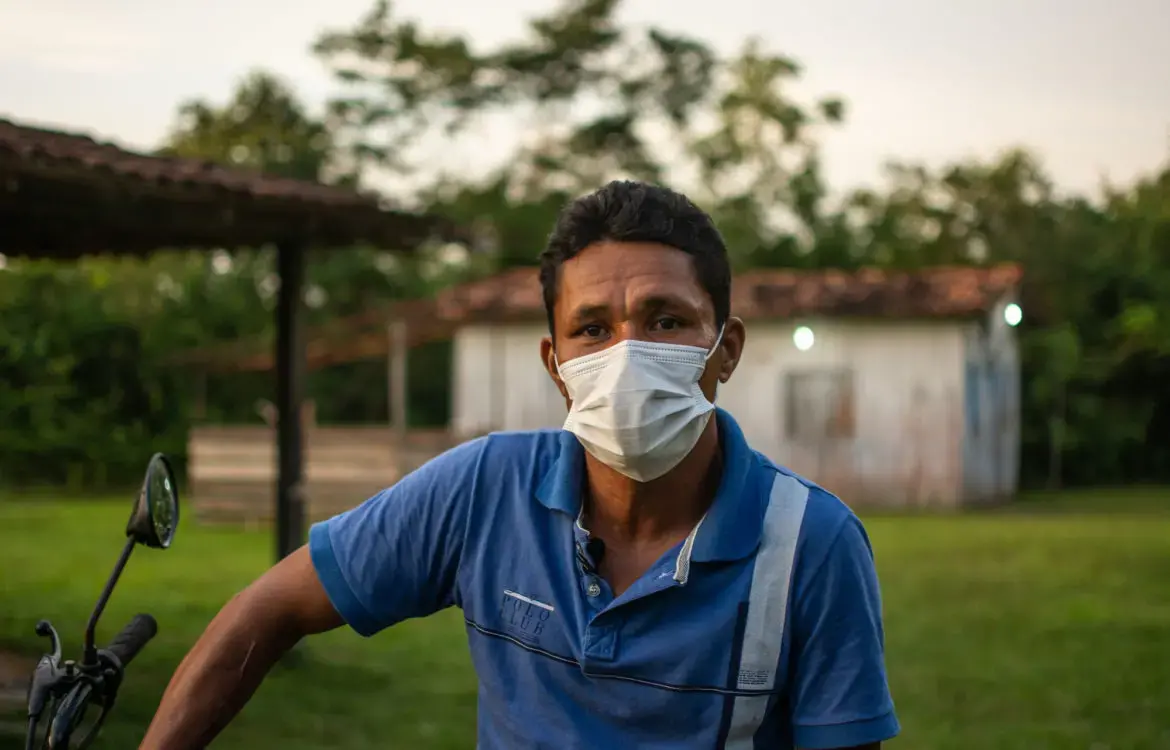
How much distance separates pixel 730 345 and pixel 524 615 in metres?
0.64

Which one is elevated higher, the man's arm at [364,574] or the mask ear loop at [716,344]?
the mask ear loop at [716,344]

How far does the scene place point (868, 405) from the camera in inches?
984

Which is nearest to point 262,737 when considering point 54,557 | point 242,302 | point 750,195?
point 54,557

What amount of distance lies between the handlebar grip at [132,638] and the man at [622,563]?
4.0 inches

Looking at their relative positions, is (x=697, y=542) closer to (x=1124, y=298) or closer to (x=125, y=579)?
(x=125, y=579)

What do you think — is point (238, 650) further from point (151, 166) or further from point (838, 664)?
point (151, 166)

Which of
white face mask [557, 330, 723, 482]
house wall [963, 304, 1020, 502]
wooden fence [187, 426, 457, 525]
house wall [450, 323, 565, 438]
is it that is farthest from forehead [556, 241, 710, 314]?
house wall [963, 304, 1020, 502]

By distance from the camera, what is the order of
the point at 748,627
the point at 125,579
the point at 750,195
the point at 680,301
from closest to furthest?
the point at 748,627 < the point at 680,301 < the point at 125,579 < the point at 750,195

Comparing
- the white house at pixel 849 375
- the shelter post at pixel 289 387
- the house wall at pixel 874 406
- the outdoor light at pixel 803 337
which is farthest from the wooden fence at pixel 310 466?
the shelter post at pixel 289 387

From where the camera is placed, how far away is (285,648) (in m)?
2.52

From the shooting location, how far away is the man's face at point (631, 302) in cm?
250

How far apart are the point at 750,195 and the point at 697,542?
36.9 m

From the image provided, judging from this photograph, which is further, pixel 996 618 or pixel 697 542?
pixel 996 618

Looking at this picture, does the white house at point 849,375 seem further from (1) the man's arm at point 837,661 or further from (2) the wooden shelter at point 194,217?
(1) the man's arm at point 837,661
